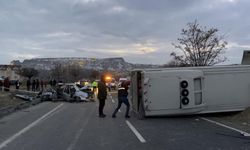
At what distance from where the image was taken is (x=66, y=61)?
174875 millimetres

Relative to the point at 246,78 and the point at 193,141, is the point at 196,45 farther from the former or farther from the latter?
the point at 193,141

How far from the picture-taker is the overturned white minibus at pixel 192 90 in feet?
66.4

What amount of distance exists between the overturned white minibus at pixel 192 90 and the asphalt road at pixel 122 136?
1529 millimetres

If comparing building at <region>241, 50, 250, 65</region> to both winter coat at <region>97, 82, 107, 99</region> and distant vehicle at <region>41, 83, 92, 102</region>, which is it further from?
distant vehicle at <region>41, 83, 92, 102</region>

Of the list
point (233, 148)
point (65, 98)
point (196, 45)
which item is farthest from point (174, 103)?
point (196, 45)

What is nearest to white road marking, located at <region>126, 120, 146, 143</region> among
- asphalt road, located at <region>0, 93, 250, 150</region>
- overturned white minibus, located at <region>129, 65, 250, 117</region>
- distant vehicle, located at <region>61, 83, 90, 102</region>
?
asphalt road, located at <region>0, 93, 250, 150</region>

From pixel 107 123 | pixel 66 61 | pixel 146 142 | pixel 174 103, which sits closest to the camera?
pixel 146 142

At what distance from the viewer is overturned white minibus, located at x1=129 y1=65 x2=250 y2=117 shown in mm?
20234

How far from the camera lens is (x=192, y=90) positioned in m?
20.3

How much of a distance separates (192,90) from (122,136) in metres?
7.11

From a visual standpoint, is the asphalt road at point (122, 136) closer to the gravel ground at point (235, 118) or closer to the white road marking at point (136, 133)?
the white road marking at point (136, 133)

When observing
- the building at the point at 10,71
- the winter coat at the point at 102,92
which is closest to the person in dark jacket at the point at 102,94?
the winter coat at the point at 102,92

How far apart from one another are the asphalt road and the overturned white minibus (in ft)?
5.02

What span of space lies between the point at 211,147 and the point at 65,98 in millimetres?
27891
